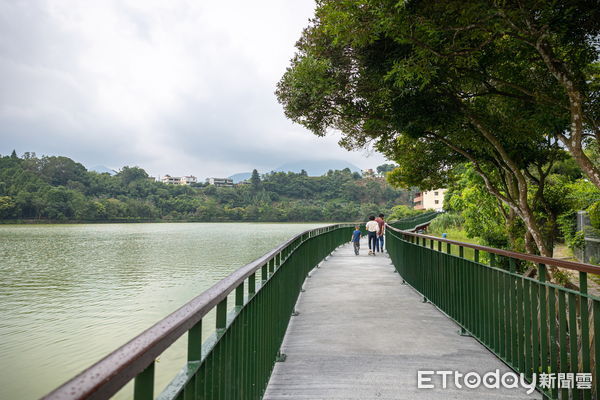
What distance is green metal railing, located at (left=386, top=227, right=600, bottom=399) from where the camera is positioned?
2566 mm

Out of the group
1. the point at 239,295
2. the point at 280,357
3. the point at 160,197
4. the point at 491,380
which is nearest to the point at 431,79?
the point at 491,380

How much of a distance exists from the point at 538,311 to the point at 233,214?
376 ft

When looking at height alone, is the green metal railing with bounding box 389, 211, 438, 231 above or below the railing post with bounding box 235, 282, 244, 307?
above

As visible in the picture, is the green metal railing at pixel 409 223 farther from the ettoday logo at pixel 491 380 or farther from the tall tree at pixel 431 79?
the ettoday logo at pixel 491 380

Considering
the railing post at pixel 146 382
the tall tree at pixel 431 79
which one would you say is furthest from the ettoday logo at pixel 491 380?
the tall tree at pixel 431 79

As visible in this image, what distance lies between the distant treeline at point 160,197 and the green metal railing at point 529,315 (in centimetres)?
9350

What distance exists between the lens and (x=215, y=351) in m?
1.95

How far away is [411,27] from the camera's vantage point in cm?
493

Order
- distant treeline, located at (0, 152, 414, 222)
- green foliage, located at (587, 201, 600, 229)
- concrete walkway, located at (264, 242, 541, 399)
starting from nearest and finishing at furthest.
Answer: concrete walkway, located at (264, 242, 541, 399) → green foliage, located at (587, 201, 600, 229) → distant treeline, located at (0, 152, 414, 222)

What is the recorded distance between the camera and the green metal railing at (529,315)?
101 inches

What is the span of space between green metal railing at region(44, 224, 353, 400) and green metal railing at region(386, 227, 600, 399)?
2.11 meters

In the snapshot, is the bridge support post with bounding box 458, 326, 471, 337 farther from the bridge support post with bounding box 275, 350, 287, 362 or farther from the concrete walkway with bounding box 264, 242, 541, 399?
the bridge support post with bounding box 275, 350, 287, 362

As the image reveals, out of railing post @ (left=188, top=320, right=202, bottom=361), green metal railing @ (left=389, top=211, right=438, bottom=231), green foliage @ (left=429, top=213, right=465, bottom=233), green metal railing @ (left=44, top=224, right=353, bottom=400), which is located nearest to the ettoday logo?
green metal railing @ (left=44, top=224, right=353, bottom=400)

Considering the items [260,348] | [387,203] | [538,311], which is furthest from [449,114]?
[387,203]
